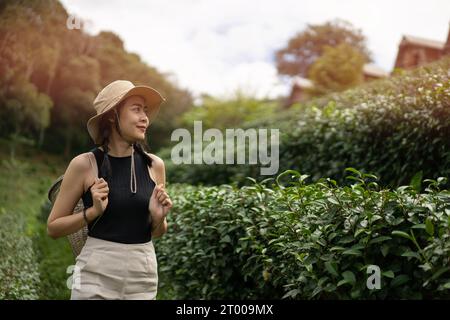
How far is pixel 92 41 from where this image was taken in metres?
25.9

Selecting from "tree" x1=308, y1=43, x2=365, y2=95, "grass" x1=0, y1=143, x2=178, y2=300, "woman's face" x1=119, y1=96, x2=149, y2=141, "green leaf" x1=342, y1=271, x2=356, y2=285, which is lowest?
"grass" x1=0, y1=143, x2=178, y2=300

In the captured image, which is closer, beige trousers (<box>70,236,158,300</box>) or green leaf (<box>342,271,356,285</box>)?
beige trousers (<box>70,236,158,300</box>)

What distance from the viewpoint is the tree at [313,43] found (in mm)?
43250

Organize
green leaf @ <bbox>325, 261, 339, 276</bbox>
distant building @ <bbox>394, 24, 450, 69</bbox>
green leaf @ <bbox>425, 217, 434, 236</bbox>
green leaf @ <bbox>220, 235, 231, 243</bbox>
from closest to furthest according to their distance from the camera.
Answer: green leaf @ <bbox>425, 217, 434, 236</bbox> < green leaf @ <bbox>325, 261, 339, 276</bbox> < green leaf @ <bbox>220, 235, 231, 243</bbox> < distant building @ <bbox>394, 24, 450, 69</bbox>

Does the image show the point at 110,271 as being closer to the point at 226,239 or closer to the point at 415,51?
the point at 226,239

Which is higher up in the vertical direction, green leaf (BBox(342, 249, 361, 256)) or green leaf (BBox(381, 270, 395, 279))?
green leaf (BBox(342, 249, 361, 256))

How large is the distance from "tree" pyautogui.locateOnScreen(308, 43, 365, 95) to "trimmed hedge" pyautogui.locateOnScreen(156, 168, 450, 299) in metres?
20.9

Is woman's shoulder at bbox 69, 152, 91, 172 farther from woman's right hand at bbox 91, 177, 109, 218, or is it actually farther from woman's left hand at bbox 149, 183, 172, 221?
woman's left hand at bbox 149, 183, 172, 221

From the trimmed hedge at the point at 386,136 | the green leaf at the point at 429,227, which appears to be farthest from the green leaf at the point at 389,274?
the trimmed hedge at the point at 386,136

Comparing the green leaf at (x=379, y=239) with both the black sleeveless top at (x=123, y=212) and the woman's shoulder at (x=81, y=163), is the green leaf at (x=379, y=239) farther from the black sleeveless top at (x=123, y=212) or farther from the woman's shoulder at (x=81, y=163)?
the woman's shoulder at (x=81, y=163)

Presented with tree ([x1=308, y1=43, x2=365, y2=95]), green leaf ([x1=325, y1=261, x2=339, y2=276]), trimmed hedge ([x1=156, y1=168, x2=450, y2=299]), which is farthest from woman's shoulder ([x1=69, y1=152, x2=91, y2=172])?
tree ([x1=308, y1=43, x2=365, y2=95])

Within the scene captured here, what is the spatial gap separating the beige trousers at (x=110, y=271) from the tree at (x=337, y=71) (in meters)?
22.6

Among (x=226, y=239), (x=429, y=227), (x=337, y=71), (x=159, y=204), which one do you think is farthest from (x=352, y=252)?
(x=337, y=71)

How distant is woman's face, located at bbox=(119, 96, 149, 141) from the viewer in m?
2.76
